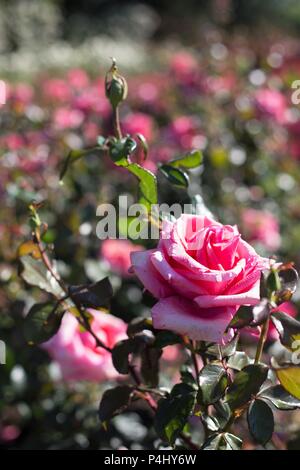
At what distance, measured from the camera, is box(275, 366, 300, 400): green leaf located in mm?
665

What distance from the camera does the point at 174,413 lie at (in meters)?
0.76

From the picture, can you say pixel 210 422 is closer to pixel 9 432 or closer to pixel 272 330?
pixel 272 330

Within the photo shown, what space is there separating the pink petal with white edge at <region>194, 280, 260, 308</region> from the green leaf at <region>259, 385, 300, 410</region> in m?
0.11

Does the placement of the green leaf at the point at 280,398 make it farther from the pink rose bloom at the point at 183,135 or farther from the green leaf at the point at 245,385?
the pink rose bloom at the point at 183,135

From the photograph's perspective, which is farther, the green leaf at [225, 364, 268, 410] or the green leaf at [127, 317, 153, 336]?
the green leaf at [127, 317, 153, 336]

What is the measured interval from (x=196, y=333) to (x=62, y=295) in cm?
28

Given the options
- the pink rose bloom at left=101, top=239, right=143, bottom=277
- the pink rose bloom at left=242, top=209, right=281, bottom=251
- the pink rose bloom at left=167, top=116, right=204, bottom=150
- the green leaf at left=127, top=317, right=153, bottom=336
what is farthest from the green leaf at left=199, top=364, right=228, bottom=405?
the pink rose bloom at left=167, top=116, right=204, bottom=150

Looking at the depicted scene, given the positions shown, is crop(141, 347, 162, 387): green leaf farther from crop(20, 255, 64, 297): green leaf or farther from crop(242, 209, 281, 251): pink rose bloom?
crop(242, 209, 281, 251): pink rose bloom

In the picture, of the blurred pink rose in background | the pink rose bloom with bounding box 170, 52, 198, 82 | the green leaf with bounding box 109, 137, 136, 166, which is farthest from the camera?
the pink rose bloom with bounding box 170, 52, 198, 82

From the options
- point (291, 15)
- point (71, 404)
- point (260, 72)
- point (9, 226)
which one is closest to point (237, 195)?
point (260, 72)

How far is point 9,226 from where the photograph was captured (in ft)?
4.77

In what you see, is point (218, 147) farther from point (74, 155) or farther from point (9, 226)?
point (74, 155)

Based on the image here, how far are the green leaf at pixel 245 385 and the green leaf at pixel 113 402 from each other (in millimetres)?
178

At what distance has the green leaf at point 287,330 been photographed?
689 mm
